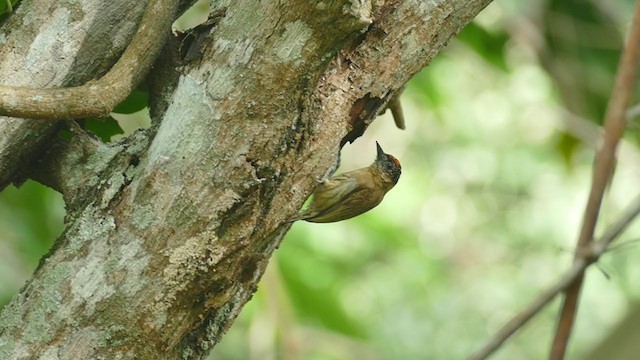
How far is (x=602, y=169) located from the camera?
2.90 m

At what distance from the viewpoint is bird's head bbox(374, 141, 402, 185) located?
2.19 m

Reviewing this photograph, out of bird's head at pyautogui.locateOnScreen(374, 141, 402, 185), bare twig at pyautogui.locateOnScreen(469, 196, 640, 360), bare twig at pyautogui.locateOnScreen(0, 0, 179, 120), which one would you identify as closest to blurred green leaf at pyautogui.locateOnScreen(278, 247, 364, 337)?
bare twig at pyautogui.locateOnScreen(469, 196, 640, 360)

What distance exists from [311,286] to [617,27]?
183 centimetres

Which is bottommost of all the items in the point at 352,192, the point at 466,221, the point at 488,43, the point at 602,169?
the point at 352,192

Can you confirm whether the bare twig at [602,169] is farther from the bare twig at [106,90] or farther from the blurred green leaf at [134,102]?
the bare twig at [106,90]

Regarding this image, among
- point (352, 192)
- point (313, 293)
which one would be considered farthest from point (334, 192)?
point (313, 293)

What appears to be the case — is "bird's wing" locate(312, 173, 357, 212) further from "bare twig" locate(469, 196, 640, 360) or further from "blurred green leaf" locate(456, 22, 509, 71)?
"blurred green leaf" locate(456, 22, 509, 71)

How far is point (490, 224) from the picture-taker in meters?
8.69

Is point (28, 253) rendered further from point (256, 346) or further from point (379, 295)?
point (379, 295)

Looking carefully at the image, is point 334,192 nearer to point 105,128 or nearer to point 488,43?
point 105,128

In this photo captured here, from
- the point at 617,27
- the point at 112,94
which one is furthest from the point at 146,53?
the point at 617,27

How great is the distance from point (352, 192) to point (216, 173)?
61cm

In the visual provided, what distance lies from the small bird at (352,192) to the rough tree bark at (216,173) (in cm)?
28

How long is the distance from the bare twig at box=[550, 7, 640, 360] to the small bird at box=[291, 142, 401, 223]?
92 centimetres
